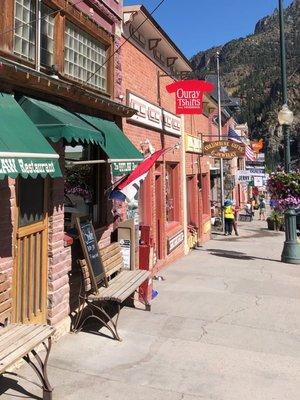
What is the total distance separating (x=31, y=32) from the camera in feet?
18.7

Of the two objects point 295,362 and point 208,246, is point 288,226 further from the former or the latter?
point 295,362

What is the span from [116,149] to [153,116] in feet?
14.9

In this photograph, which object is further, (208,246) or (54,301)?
(208,246)

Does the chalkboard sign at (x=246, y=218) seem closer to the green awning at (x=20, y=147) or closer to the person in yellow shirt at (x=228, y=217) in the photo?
the person in yellow shirt at (x=228, y=217)

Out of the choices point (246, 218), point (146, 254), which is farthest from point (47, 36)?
point (246, 218)

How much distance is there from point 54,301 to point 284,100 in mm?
10332

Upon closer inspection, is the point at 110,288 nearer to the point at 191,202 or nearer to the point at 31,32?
the point at 31,32

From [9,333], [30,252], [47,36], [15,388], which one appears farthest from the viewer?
[47,36]

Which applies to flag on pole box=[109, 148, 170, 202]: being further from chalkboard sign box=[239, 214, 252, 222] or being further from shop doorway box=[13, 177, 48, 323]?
chalkboard sign box=[239, 214, 252, 222]

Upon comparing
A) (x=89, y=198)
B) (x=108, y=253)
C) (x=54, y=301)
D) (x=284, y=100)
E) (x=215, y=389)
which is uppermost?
(x=284, y=100)

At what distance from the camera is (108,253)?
680 cm

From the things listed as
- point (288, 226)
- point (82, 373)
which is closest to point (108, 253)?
point (82, 373)

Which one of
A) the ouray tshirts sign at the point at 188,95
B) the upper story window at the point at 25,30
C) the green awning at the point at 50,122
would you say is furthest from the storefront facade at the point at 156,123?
the green awning at the point at 50,122

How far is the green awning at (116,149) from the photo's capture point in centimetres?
629
